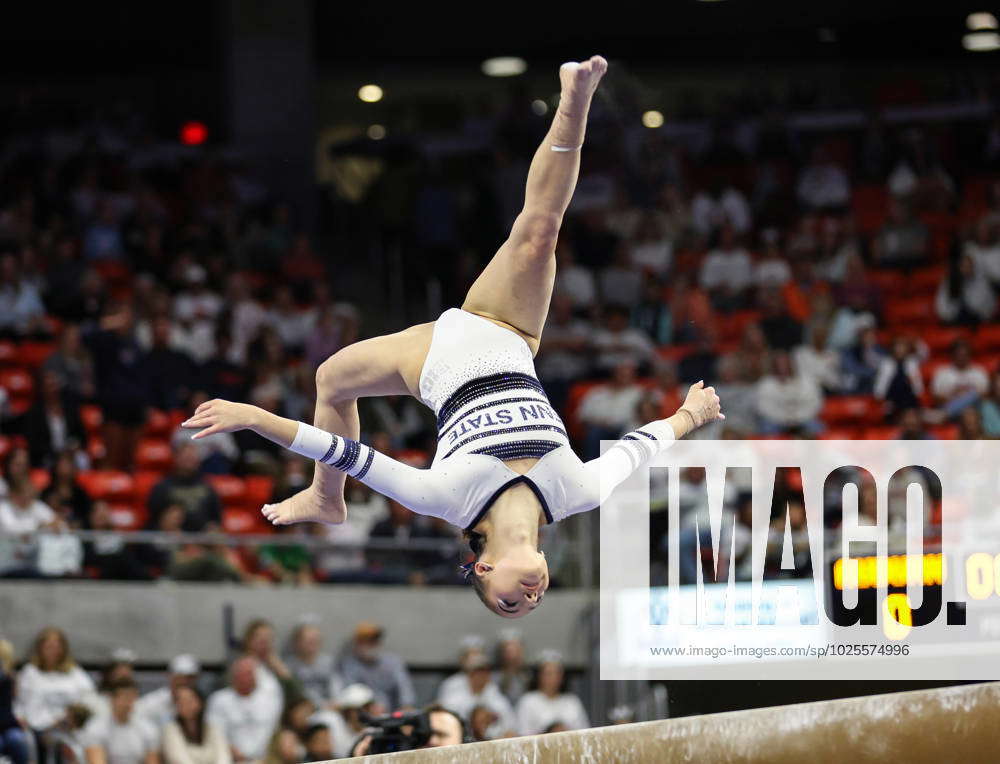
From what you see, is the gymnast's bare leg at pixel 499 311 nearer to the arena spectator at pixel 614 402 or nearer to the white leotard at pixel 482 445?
the white leotard at pixel 482 445

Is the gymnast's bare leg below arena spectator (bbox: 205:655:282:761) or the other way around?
the other way around

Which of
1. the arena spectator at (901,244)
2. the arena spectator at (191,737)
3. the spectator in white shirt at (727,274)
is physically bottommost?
the arena spectator at (191,737)

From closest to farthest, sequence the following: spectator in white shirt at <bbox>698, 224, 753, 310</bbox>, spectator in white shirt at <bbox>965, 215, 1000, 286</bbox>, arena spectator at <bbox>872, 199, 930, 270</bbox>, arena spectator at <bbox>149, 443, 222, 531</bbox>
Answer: arena spectator at <bbox>149, 443, 222, 531</bbox>, spectator in white shirt at <bbox>698, 224, 753, 310</bbox>, spectator in white shirt at <bbox>965, 215, 1000, 286</bbox>, arena spectator at <bbox>872, 199, 930, 270</bbox>

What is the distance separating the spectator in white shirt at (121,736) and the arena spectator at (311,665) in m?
0.85

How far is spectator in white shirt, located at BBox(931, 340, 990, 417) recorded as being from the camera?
1031 centimetres

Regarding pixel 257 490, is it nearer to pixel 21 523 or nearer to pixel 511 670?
pixel 21 523

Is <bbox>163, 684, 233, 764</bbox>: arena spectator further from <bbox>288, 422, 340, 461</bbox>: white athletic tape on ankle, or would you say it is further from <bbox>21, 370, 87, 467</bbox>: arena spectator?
<bbox>288, 422, 340, 461</bbox>: white athletic tape on ankle

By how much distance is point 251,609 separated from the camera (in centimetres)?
873

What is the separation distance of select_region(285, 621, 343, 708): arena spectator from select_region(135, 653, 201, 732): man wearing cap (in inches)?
21.4

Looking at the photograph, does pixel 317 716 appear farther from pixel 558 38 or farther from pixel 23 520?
pixel 558 38

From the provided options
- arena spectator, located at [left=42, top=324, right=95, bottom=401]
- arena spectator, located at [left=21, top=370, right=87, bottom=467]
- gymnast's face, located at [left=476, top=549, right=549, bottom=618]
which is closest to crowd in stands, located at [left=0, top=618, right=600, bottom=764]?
arena spectator, located at [left=21, top=370, right=87, bottom=467]

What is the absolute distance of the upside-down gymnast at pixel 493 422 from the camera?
450cm

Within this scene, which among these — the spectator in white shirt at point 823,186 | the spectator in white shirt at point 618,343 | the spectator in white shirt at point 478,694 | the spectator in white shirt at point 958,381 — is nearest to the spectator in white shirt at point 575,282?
the spectator in white shirt at point 618,343

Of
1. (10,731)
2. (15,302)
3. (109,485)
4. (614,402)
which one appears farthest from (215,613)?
(15,302)
